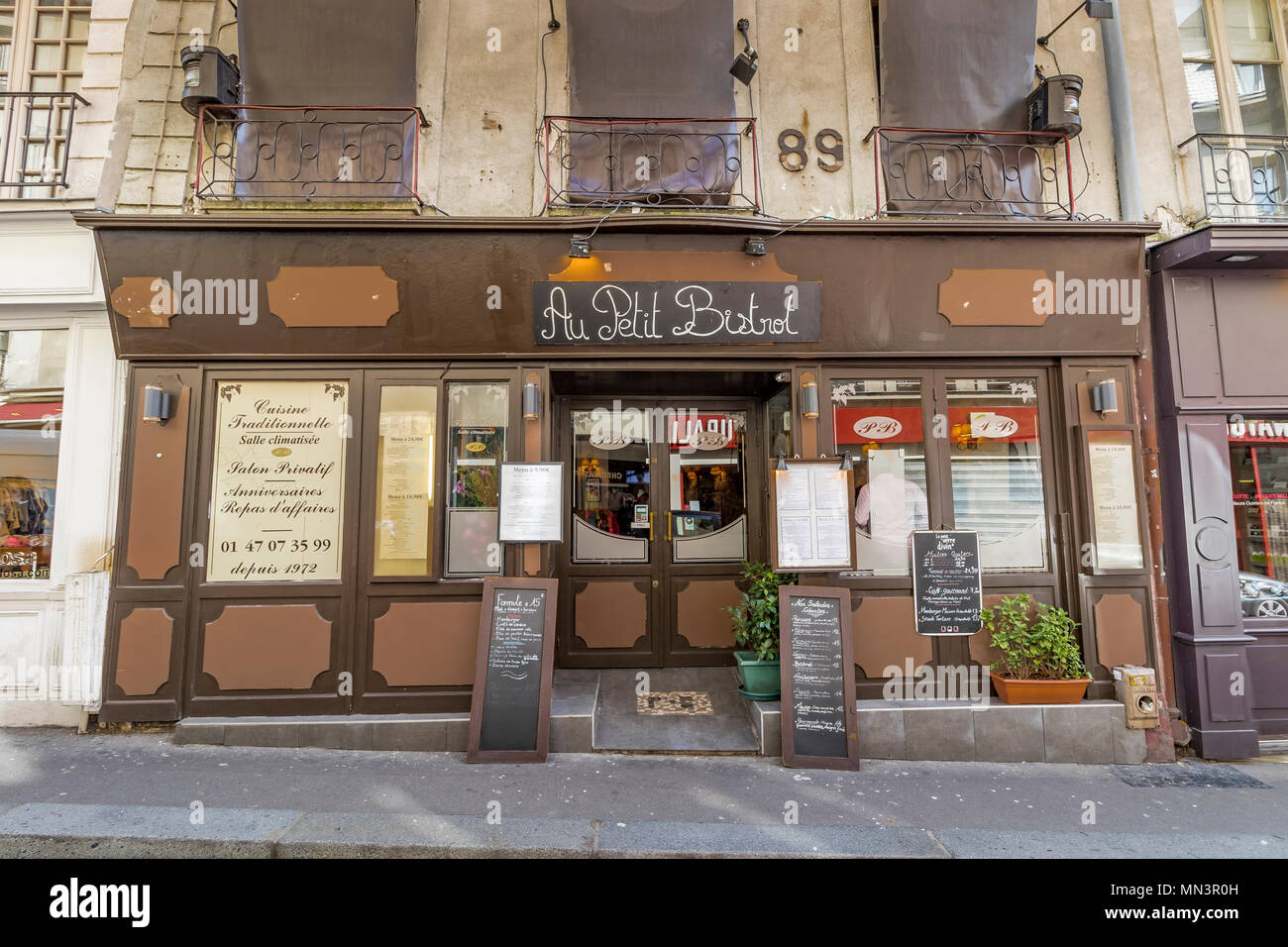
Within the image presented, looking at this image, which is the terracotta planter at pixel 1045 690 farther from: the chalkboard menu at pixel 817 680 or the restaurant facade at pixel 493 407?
the chalkboard menu at pixel 817 680

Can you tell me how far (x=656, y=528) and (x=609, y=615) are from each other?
3.42 ft

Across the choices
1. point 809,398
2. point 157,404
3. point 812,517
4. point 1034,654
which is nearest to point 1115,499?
point 1034,654

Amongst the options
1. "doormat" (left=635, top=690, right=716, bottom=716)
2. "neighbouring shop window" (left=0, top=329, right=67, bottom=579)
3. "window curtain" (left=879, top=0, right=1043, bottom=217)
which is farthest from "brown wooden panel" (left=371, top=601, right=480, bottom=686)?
"window curtain" (left=879, top=0, right=1043, bottom=217)

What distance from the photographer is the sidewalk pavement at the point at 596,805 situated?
12.1ft

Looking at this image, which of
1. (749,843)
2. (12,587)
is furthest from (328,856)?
(12,587)

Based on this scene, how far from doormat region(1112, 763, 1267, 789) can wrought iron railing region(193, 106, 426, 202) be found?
7.66 m

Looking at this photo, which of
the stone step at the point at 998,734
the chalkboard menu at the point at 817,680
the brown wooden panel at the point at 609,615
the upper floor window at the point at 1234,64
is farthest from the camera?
the brown wooden panel at the point at 609,615

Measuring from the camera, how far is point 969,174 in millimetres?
5793

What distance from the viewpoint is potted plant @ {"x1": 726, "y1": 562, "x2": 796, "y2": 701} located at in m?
5.33

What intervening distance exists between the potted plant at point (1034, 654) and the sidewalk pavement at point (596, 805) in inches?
23.6

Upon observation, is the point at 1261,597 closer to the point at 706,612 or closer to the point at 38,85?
the point at 706,612

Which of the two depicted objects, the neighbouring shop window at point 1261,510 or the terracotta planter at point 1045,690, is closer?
the terracotta planter at point 1045,690

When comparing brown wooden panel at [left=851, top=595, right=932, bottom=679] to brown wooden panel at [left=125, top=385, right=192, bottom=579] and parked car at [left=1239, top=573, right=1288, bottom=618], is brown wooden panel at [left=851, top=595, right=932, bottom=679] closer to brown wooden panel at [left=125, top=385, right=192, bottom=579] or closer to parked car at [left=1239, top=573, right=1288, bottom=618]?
parked car at [left=1239, top=573, right=1288, bottom=618]

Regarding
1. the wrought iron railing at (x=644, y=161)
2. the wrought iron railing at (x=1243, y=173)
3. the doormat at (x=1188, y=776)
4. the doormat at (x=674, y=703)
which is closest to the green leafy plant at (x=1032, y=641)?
the doormat at (x=1188, y=776)
